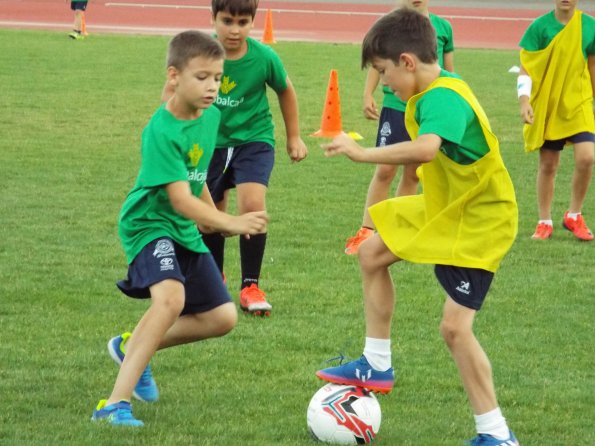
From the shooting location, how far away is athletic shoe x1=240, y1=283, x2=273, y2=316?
23.5 ft

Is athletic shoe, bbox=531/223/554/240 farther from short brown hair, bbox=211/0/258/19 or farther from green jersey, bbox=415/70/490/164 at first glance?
green jersey, bbox=415/70/490/164

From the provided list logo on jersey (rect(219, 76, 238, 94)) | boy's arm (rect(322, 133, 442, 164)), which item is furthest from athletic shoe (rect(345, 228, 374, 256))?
boy's arm (rect(322, 133, 442, 164))

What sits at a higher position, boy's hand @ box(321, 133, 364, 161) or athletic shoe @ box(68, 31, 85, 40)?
boy's hand @ box(321, 133, 364, 161)

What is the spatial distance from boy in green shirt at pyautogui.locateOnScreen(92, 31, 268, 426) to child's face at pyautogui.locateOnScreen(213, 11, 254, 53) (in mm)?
1532

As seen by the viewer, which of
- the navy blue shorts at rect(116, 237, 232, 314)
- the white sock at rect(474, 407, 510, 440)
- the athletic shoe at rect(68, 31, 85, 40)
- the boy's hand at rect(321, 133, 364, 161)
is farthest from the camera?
the athletic shoe at rect(68, 31, 85, 40)

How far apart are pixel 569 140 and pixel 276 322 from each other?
11.9ft

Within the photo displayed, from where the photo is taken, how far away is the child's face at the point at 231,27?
6.87m

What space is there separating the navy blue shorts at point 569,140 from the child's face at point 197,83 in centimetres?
492

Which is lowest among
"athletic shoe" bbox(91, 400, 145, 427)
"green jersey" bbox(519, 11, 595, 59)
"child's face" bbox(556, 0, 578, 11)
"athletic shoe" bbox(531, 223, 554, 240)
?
"athletic shoe" bbox(531, 223, 554, 240)

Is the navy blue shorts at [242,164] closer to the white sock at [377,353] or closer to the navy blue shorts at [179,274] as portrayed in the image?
the navy blue shorts at [179,274]

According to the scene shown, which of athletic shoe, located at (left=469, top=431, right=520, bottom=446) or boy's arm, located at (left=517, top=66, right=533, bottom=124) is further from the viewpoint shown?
boy's arm, located at (left=517, top=66, right=533, bottom=124)

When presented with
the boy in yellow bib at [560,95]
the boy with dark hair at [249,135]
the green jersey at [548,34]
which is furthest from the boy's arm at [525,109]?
the boy with dark hair at [249,135]

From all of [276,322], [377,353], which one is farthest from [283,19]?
[377,353]

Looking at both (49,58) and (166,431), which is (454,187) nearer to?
(166,431)
